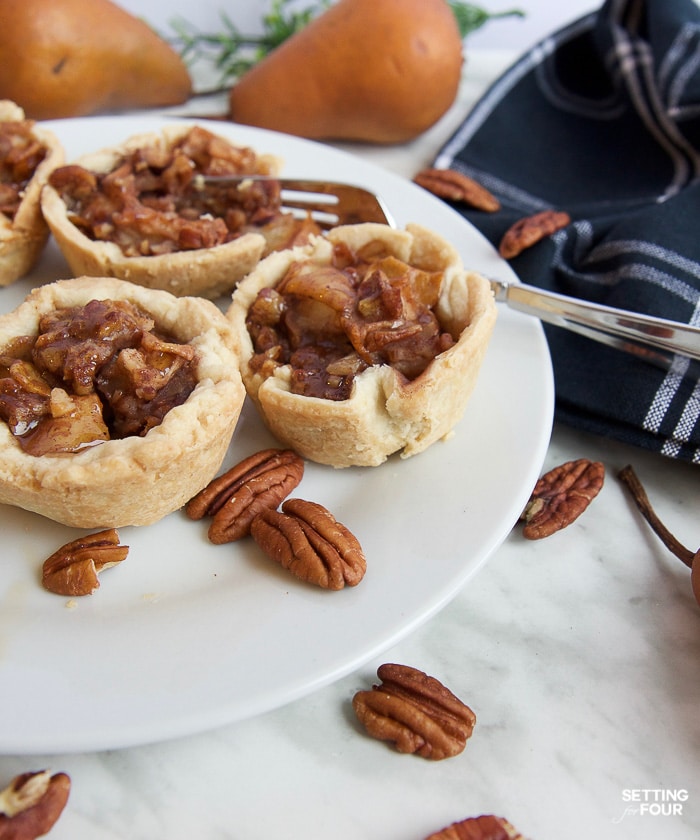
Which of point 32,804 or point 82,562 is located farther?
point 82,562

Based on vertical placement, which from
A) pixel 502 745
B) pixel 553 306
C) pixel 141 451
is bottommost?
pixel 502 745

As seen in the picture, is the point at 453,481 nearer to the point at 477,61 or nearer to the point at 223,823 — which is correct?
the point at 223,823

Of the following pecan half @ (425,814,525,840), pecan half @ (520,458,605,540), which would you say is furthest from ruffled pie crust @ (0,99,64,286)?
pecan half @ (425,814,525,840)

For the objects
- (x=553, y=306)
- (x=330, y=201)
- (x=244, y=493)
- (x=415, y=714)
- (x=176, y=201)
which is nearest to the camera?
(x=415, y=714)

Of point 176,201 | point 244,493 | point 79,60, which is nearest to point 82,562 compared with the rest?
point 244,493

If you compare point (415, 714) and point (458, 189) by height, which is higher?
point (458, 189)

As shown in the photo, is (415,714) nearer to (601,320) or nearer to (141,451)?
(141,451)
